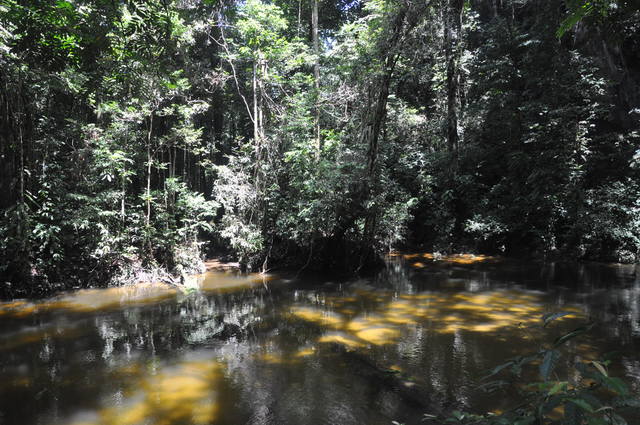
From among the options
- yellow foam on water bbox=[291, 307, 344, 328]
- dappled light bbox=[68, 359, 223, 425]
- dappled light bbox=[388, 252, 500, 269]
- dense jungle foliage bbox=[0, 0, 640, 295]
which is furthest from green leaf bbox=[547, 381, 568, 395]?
dappled light bbox=[388, 252, 500, 269]

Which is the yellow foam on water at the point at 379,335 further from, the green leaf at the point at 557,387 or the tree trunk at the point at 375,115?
the green leaf at the point at 557,387

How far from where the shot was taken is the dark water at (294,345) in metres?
4.20

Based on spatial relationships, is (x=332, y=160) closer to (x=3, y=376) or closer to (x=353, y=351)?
(x=353, y=351)

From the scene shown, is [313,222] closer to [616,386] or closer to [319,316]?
[319,316]

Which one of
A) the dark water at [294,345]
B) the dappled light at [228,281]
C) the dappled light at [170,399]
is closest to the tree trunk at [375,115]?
the dark water at [294,345]

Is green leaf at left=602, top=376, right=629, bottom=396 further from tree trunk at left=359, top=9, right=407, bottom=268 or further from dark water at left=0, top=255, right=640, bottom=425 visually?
tree trunk at left=359, top=9, right=407, bottom=268

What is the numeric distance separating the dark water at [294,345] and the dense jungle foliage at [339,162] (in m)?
1.49

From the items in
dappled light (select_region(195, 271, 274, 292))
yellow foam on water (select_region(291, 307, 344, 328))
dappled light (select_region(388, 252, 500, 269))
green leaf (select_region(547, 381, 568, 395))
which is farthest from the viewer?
dappled light (select_region(388, 252, 500, 269))

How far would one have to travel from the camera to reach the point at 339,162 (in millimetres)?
10086

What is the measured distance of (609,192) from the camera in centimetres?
1075

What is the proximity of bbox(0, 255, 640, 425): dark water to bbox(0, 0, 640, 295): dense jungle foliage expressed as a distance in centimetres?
149

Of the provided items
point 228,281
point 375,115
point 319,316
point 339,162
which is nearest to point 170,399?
point 319,316

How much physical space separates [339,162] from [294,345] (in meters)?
5.34

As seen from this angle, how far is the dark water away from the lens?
420 cm
